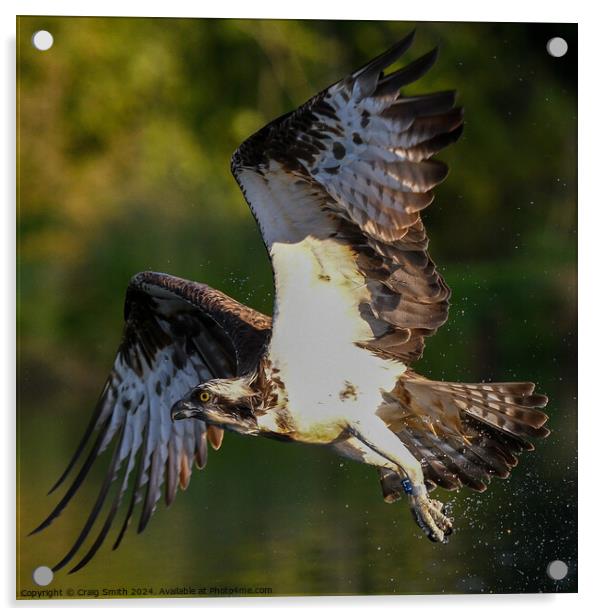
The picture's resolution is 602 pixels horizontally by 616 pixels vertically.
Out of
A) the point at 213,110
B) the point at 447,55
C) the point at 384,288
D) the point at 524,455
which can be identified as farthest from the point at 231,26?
the point at 524,455

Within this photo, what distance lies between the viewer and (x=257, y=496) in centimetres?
466

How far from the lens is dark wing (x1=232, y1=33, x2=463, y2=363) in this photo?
10.9ft

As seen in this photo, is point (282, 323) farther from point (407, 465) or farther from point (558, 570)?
point (558, 570)

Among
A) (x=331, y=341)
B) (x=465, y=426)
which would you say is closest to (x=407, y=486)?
(x=465, y=426)

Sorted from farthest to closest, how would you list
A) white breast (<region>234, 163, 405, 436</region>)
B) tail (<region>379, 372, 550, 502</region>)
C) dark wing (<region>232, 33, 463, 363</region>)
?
tail (<region>379, 372, 550, 502</region>)
white breast (<region>234, 163, 405, 436</region>)
dark wing (<region>232, 33, 463, 363</region>)

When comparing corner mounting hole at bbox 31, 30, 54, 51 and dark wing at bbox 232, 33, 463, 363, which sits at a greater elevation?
corner mounting hole at bbox 31, 30, 54, 51

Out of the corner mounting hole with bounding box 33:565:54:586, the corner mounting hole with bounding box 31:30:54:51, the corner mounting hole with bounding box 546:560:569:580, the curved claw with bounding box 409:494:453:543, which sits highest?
the corner mounting hole with bounding box 31:30:54:51

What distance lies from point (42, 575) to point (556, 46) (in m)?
2.66

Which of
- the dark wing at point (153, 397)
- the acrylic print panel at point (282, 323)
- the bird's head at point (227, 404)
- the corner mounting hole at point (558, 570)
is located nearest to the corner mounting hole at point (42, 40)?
the acrylic print panel at point (282, 323)

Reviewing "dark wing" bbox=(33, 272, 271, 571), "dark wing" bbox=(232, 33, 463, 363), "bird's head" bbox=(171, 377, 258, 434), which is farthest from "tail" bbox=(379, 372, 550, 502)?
"dark wing" bbox=(33, 272, 271, 571)

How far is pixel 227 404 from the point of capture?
3.97 meters

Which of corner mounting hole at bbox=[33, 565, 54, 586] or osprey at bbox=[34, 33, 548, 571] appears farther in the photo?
corner mounting hole at bbox=[33, 565, 54, 586]

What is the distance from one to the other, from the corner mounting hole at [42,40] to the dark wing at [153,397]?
91 cm

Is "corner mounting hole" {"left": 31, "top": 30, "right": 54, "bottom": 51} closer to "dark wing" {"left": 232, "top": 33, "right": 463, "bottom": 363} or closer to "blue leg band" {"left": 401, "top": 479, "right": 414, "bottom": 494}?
"dark wing" {"left": 232, "top": 33, "right": 463, "bottom": 363}
